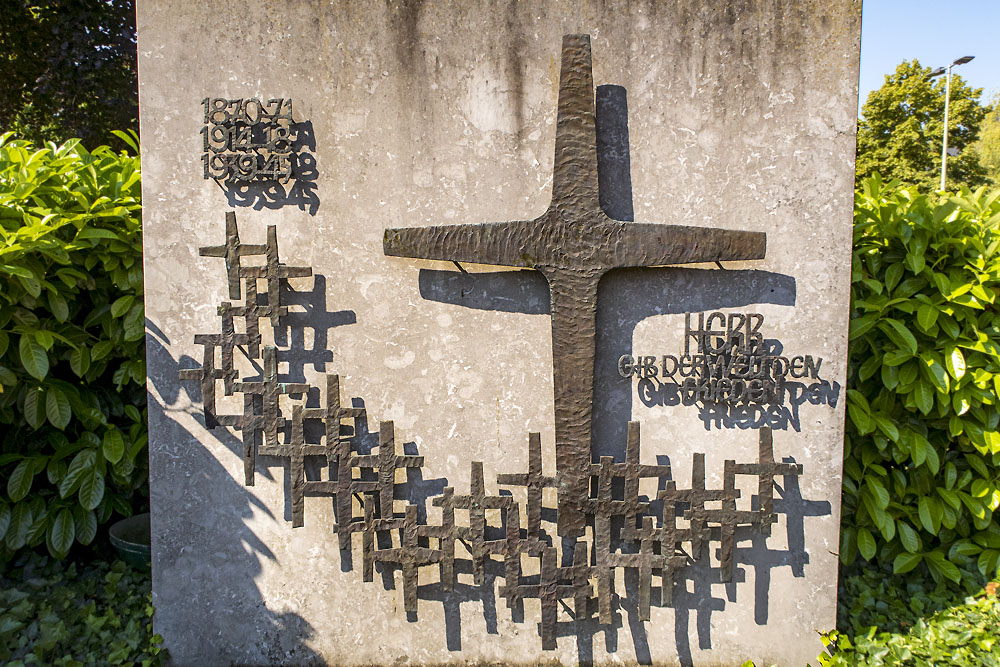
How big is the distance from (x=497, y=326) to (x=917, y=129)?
24.2 meters

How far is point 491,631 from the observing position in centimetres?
268

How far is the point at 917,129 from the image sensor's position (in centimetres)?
2102

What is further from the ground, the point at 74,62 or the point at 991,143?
the point at 991,143

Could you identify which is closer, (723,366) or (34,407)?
(723,366)

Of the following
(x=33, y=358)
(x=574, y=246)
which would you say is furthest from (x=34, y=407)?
(x=574, y=246)

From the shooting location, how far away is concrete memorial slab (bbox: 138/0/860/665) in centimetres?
252

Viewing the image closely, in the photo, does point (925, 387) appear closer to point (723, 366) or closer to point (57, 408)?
point (723, 366)

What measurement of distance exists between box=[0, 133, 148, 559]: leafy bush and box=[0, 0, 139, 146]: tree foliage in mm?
5756

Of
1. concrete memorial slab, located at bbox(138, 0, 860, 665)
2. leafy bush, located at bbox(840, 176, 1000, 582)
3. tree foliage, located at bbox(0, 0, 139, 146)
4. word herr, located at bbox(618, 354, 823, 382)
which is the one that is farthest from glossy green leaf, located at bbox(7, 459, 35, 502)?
tree foliage, located at bbox(0, 0, 139, 146)

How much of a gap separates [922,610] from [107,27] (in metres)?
9.91

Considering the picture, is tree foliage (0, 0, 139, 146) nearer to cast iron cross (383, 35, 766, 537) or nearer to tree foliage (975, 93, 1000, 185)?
cast iron cross (383, 35, 766, 537)

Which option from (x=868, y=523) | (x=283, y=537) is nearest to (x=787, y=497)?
(x=868, y=523)

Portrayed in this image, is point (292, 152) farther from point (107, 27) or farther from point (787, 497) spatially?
point (107, 27)

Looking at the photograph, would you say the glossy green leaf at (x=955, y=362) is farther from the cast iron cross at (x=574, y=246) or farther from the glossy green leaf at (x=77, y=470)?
the glossy green leaf at (x=77, y=470)
